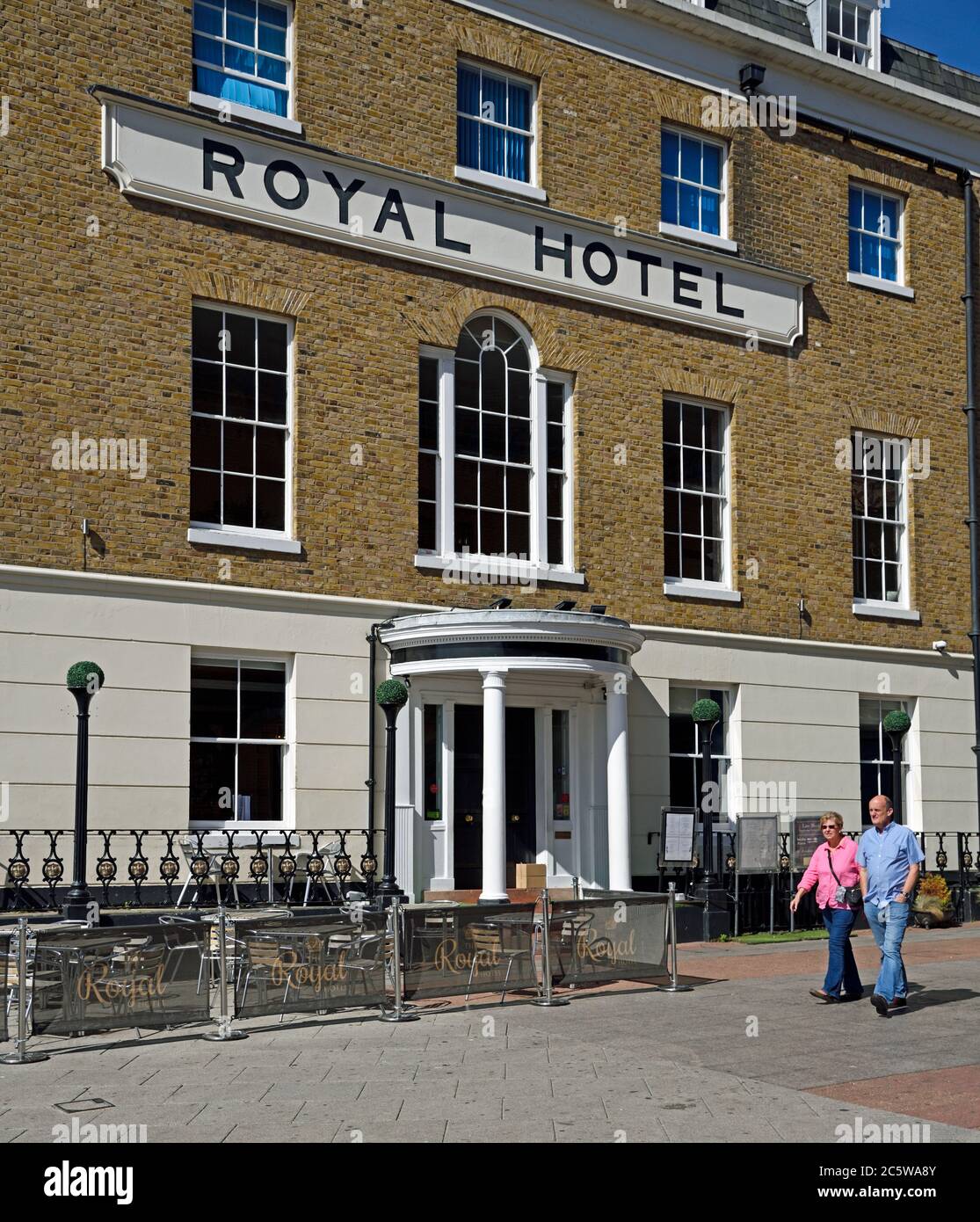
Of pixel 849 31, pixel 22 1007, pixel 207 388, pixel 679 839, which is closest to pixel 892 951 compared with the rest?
pixel 679 839

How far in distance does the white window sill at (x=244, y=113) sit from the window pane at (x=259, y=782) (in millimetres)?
7393

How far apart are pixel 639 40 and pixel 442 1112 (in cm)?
1715

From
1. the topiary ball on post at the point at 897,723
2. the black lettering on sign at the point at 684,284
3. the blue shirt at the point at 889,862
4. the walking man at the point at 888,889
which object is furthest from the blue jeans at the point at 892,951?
the black lettering on sign at the point at 684,284

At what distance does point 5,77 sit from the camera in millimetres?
16031

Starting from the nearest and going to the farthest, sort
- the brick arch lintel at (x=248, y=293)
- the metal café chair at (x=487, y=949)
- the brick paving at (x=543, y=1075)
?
1. the brick paving at (x=543, y=1075)
2. the metal café chair at (x=487, y=949)
3. the brick arch lintel at (x=248, y=293)

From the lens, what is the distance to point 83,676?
14.6 m

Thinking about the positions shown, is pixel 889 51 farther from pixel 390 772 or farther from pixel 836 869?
pixel 836 869

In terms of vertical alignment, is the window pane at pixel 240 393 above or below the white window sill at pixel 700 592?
above

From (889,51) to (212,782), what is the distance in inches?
682

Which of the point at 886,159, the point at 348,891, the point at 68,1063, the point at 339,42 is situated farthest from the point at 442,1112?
the point at 886,159

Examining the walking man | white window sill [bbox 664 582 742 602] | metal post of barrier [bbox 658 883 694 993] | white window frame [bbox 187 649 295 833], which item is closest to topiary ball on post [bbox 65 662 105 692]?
white window frame [bbox 187 649 295 833]

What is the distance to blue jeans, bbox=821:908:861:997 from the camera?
13273 mm

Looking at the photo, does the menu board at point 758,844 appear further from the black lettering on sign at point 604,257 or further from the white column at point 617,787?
the black lettering on sign at point 604,257

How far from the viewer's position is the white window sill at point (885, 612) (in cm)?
2312
